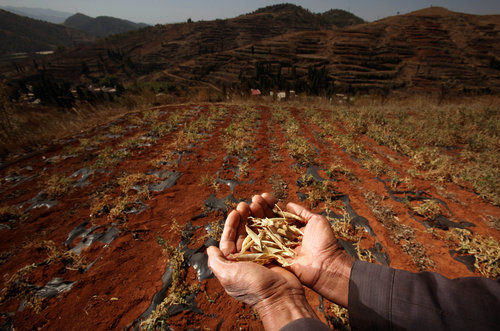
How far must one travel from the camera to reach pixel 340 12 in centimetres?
17750

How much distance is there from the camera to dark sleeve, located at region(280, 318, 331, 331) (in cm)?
118

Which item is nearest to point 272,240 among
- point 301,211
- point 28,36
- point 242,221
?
point 242,221

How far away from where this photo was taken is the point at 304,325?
3.93 ft

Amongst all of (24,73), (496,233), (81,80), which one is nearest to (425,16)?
(496,233)

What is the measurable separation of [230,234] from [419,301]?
1.58m

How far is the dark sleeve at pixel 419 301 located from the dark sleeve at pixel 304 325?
42cm

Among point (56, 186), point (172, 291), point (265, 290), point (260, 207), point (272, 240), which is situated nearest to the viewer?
point (265, 290)

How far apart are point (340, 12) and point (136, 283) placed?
803 ft

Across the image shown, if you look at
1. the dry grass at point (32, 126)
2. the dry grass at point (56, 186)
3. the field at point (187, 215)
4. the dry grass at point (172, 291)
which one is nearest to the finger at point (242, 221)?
the field at point (187, 215)

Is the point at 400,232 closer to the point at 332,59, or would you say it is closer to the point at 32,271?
the point at 32,271

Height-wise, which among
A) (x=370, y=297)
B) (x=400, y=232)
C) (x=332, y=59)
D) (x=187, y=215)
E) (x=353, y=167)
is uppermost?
(x=332, y=59)

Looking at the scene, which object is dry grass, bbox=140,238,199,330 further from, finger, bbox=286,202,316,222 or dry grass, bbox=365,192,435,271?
dry grass, bbox=365,192,435,271

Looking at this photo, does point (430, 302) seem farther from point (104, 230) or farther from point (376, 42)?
point (376, 42)

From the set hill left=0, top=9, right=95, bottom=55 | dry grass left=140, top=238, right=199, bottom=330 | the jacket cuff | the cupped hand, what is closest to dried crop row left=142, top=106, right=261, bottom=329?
dry grass left=140, top=238, right=199, bottom=330
